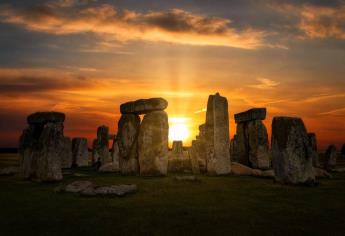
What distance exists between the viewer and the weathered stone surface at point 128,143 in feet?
53.4

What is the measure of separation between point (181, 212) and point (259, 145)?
41.7ft

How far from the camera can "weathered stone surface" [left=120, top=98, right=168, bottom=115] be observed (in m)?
15.7

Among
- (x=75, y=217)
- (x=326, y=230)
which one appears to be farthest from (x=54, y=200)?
(x=326, y=230)

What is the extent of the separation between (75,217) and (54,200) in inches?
85.7

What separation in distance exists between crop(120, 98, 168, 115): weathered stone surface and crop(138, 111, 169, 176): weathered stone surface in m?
0.29

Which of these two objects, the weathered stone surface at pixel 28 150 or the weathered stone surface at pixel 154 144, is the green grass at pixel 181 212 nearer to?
the weathered stone surface at pixel 28 150

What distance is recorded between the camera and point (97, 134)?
21656 millimetres

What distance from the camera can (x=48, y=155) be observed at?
13008mm

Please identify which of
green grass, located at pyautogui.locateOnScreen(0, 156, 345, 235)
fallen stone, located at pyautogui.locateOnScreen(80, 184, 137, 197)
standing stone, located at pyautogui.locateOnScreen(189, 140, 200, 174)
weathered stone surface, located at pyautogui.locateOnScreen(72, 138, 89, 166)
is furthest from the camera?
weathered stone surface, located at pyautogui.locateOnScreen(72, 138, 89, 166)

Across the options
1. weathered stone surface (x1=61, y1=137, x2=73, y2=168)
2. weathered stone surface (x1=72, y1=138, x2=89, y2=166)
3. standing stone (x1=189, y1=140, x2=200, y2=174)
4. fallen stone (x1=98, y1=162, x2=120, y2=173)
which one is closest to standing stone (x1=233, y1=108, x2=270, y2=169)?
standing stone (x1=189, y1=140, x2=200, y2=174)

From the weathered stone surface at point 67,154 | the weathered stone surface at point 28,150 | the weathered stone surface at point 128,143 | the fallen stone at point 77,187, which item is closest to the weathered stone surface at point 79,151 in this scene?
the weathered stone surface at point 67,154

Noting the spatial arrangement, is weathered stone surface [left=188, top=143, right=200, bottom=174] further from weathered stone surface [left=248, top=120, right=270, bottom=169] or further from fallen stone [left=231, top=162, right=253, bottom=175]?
weathered stone surface [left=248, top=120, right=270, bottom=169]

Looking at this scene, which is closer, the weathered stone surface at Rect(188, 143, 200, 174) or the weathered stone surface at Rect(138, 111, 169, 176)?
the weathered stone surface at Rect(138, 111, 169, 176)

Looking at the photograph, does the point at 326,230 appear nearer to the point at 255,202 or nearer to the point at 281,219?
the point at 281,219
